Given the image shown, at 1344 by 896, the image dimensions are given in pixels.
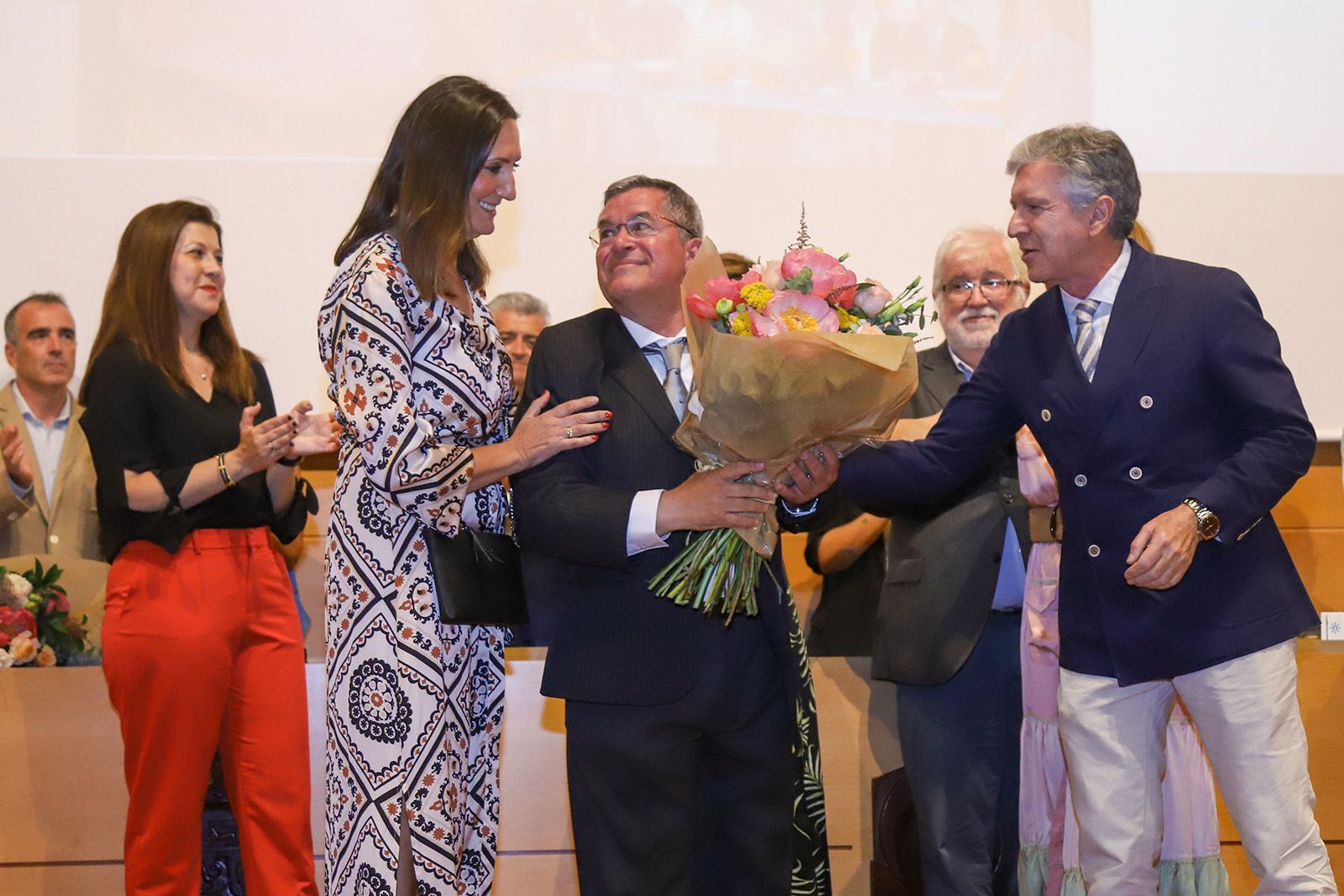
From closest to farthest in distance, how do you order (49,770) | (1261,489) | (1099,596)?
1. (1261,489)
2. (1099,596)
3. (49,770)

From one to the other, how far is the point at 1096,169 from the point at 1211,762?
1093mm

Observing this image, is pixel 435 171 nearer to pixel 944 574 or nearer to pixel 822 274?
pixel 822 274

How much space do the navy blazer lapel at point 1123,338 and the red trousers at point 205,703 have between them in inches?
71.9

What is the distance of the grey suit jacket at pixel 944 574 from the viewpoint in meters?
2.84

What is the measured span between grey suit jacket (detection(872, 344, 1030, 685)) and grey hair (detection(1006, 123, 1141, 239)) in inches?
26.2

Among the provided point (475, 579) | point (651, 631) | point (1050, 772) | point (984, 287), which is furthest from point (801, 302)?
Answer: point (1050, 772)

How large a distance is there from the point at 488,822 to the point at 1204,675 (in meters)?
1.27

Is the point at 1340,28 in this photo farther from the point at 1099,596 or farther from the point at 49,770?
the point at 49,770

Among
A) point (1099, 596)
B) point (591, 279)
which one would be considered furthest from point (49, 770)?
point (1099, 596)

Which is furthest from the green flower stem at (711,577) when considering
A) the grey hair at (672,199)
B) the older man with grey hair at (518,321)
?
the older man with grey hair at (518,321)

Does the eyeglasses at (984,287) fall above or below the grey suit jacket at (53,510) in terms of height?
above

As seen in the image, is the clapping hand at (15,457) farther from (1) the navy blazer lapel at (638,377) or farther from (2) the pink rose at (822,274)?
(2) the pink rose at (822,274)

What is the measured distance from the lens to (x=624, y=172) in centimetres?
427

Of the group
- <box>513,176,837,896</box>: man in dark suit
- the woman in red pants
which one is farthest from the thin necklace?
<box>513,176,837,896</box>: man in dark suit
